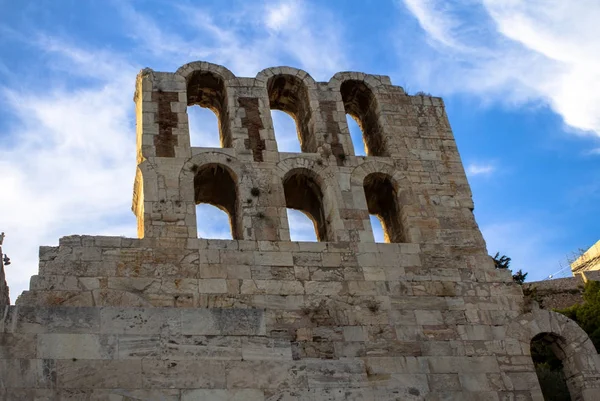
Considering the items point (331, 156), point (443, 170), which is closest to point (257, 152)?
point (331, 156)

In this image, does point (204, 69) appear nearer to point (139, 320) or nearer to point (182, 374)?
point (139, 320)

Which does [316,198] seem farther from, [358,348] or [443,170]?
[358,348]

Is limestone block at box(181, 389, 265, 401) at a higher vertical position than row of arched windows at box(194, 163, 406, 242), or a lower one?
lower

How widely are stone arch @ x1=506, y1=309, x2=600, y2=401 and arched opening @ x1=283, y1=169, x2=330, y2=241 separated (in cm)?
403

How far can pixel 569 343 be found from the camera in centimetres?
1341

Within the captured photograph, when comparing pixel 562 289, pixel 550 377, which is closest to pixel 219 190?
pixel 550 377

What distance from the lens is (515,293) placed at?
A: 13.9 meters

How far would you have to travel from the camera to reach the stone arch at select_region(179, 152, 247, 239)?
45.5 feet

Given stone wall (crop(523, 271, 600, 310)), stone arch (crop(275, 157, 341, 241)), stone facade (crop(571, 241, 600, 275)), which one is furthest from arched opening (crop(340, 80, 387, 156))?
stone facade (crop(571, 241, 600, 275))

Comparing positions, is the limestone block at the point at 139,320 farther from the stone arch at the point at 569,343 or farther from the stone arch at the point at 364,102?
the stone arch at the point at 364,102

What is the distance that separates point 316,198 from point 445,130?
3415mm

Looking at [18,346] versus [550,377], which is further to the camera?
[550,377]

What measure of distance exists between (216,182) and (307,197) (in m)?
1.92

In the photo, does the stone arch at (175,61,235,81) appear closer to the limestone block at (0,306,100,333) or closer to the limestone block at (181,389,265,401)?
the limestone block at (0,306,100,333)
